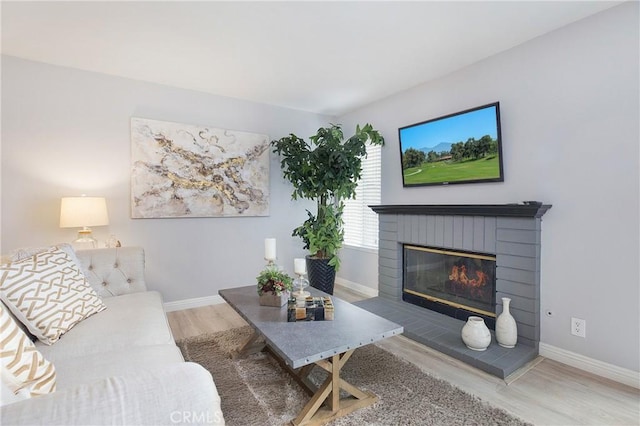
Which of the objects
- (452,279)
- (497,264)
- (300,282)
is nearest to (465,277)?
(452,279)

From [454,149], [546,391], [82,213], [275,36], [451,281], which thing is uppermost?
[275,36]

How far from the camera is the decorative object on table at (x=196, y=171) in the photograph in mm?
3182

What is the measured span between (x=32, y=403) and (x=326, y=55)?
107 inches

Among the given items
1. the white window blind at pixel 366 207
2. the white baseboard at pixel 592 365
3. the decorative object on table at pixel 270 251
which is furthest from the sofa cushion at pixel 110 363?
the white window blind at pixel 366 207

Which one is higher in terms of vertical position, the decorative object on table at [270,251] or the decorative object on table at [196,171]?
the decorative object on table at [196,171]

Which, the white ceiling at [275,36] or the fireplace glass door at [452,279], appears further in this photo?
the fireplace glass door at [452,279]

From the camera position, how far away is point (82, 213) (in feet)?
8.42

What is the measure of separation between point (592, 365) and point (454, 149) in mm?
1887

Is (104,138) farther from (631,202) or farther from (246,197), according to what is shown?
(631,202)

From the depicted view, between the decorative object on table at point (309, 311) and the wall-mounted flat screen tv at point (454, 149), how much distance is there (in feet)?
5.99

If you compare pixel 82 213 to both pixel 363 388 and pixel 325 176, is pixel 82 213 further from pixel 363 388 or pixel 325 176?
pixel 363 388

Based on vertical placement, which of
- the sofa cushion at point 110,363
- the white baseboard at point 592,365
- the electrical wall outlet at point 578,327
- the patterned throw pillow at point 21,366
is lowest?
the white baseboard at point 592,365

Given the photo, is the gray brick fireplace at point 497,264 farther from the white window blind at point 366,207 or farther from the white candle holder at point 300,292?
the white candle holder at point 300,292

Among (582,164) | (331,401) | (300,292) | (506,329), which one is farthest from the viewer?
(506,329)
